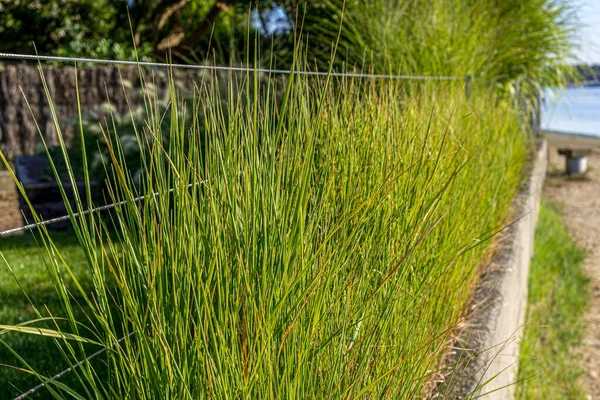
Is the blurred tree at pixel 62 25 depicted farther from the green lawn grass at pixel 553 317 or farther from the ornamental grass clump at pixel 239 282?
the ornamental grass clump at pixel 239 282

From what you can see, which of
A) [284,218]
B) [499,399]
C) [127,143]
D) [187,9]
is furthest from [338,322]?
[187,9]

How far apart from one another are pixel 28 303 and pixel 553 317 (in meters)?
3.04

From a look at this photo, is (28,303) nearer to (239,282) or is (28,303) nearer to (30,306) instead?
(30,306)

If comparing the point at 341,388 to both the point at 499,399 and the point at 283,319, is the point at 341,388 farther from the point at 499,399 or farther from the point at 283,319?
the point at 499,399

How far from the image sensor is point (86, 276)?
140 inches

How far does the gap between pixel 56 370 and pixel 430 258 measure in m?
1.55

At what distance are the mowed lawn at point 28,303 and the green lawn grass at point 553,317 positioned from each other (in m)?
1.87

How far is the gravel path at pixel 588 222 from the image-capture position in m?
3.69

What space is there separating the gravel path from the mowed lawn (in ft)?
8.49

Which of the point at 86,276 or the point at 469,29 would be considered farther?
the point at 469,29

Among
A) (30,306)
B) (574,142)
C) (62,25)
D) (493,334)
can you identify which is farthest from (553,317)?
(574,142)

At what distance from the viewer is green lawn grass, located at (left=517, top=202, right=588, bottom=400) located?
3.21 meters

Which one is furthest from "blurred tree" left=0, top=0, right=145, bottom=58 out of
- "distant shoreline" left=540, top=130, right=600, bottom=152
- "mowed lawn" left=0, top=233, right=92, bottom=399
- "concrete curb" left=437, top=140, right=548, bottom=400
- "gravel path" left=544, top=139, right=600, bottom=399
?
"concrete curb" left=437, top=140, right=548, bottom=400

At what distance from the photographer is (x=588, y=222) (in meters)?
6.79
